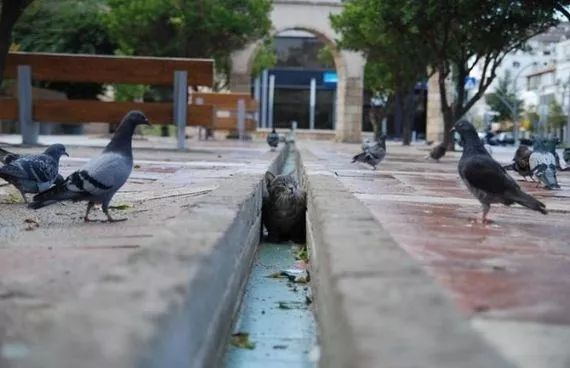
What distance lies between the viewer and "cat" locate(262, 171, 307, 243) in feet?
23.4

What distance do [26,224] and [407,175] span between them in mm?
7111

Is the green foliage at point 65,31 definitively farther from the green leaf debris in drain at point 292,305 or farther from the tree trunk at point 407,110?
the green leaf debris in drain at point 292,305

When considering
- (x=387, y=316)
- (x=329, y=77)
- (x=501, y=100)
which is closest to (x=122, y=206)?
(x=387, y=316)

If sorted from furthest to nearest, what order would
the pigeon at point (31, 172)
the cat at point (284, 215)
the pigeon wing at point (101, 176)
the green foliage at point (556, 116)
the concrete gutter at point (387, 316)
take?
the green foliage at point (556, 116) < the cat at point (284, 215) < the pigeon at point (31, 172) < the pigeon wing at point (101, 176) < the concrete gutter at point (387, 316)

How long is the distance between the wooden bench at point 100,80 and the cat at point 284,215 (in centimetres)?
883

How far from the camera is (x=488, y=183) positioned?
5809 mm

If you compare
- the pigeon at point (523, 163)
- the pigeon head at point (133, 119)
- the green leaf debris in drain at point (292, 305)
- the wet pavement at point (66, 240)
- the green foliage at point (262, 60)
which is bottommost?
the green leaf debris in drain at point (292, 305)

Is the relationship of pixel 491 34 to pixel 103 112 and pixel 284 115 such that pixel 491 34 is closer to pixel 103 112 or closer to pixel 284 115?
pixel 103 112

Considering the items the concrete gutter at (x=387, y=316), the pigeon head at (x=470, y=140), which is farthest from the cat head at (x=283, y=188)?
the concrete gutter at (x=387, y=316)

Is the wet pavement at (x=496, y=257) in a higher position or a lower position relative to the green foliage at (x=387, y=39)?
lower

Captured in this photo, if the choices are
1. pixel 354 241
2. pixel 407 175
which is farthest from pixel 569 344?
pixel 407 175

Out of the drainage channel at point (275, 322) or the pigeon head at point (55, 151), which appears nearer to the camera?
the drainage channel at point (275, 322)

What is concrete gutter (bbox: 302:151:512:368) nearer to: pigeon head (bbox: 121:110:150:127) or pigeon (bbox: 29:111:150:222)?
pigeon (bbox: 29:111:150:222)

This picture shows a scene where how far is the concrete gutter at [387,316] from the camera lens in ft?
6.67
